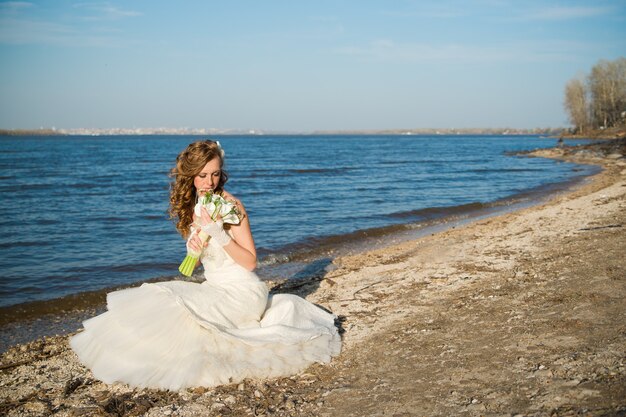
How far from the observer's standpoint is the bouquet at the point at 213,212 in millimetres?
4934

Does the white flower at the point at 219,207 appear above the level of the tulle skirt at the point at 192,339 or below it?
above

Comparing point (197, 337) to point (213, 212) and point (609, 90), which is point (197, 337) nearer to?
point (213, 212)

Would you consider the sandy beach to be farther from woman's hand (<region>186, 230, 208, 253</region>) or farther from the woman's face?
the woman's face

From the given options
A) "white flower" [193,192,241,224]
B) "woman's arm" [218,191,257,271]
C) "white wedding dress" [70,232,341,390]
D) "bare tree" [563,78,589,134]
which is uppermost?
"bare tree" [563,78,589,134]

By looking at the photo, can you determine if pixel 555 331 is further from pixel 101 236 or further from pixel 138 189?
pixel 138 189

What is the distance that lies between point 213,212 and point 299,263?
700 cm

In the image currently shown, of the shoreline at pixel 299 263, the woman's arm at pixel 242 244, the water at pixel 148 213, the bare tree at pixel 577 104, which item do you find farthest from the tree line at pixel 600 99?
the woman's arm at pixel 242 244

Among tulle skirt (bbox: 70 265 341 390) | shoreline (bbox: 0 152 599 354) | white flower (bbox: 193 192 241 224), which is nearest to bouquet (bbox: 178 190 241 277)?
white flower (bbox: 193 192 241 224)

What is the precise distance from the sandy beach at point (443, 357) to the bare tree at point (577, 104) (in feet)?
299

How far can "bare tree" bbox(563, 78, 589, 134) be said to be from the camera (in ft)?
289

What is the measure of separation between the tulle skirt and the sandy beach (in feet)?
0.57

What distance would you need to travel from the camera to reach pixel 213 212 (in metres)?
4.92

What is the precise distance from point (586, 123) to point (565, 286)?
95.9 m

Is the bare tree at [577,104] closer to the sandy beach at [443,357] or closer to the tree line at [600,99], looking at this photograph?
the tree line at [600,99]
